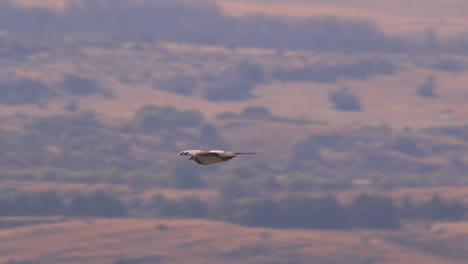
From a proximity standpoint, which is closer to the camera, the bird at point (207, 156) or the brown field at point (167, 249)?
the bird at point (207, 156)

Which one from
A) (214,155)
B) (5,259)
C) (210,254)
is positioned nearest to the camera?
(214,155)

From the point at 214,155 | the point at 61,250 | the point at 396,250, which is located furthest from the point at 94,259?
the point at 214,155

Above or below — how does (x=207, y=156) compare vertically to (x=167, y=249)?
below

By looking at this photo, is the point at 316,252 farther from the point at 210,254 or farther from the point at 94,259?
the point at 94,259

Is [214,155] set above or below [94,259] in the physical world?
below

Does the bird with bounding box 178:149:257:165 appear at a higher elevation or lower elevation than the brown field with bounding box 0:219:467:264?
lower

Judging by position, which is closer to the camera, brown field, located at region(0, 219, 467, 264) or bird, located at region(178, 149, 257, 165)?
bird, located at region(178, 149, 257, 165)

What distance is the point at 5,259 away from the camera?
584 ft

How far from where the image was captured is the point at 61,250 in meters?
184

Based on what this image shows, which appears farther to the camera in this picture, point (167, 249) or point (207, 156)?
point (167, 249)

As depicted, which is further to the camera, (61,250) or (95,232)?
(95,232)

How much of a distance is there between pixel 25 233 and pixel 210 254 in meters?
24.2

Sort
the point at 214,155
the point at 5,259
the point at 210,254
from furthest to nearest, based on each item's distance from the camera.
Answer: the point at 210,254 < the point at 5,259 < the point at 214,155

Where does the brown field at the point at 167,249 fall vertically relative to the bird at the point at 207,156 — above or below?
above
